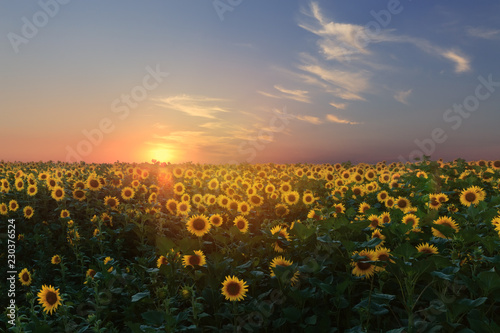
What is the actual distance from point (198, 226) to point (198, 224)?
3cm

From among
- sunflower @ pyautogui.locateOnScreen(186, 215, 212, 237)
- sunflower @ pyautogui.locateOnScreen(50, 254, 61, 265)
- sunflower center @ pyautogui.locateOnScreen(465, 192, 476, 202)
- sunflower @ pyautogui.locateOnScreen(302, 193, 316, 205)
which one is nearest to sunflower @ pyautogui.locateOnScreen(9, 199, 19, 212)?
sunflower @ pyautogui.locateOnScreen(50, 254, 61, 265)

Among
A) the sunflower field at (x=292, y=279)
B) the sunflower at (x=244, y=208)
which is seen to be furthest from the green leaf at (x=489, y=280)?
the sunflower at (x=244, y=208)

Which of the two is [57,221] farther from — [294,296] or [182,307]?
[294,296]

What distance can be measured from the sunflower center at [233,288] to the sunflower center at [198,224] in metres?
2.19

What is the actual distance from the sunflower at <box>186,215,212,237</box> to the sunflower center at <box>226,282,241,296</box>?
2135 millimetres

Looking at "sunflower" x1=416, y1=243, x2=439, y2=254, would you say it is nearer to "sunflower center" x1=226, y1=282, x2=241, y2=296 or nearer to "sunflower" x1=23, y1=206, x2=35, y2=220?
"sunflower center" x1=226, y1=282, x2=241, y2=296

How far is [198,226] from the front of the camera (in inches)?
233

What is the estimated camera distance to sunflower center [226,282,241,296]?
3.78 metres

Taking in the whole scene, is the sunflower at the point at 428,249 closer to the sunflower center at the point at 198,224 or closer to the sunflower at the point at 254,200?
the sunflower center at the point at 198,224

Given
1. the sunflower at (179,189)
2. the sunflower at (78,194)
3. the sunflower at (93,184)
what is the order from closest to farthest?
the sunflower at (78,194) → the sunflower at (93,184) → the sunflower at (179,189)

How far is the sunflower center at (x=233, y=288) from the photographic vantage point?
12.4 feet

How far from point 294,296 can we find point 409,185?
659cm

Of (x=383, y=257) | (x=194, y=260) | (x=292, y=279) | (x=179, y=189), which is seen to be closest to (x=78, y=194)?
(x=179, y=189)

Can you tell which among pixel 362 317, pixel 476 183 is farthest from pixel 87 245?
pixel 476 183
